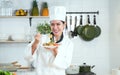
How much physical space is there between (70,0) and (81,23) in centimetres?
41

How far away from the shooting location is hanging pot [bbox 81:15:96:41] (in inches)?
147

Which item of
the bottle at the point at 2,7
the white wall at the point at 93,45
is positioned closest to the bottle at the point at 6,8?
the bottle at the point at 2,7

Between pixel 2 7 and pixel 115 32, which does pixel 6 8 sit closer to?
pixel 2 7

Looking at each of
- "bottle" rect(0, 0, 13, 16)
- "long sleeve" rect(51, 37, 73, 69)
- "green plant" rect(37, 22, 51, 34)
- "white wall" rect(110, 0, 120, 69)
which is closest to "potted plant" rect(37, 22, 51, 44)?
"green plant" rect(37, 22, 51, 34)

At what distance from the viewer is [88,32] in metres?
3.75

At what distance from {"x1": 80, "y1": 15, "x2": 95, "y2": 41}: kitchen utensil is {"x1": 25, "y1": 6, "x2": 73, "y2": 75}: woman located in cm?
153

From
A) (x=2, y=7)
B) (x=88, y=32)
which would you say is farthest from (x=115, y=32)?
(x=2, y=7)

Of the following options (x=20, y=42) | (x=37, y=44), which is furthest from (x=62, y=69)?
(x=20, y=42)

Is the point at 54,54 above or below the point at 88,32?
below

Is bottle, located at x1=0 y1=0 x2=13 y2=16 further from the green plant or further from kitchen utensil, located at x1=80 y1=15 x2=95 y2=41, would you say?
the green plant

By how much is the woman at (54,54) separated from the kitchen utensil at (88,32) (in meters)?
1.53

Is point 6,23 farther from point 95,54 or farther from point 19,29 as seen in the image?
point 95,54

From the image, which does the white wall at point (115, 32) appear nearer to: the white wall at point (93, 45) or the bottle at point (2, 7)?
the white wall at point (93, 45)

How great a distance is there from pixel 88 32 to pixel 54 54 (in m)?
1.76
